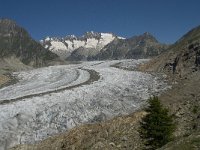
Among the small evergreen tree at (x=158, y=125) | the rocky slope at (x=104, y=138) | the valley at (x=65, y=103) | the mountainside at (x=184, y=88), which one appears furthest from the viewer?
the valley at (x=65, y=103)

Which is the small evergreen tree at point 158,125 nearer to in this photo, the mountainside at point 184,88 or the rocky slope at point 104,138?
the mountainside at point 184,88

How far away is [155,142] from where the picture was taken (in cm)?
2358

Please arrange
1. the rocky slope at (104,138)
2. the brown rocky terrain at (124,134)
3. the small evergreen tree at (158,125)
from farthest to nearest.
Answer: the rocky slope at (104,138) → the brown rocky terrain at (124,134) → the small evergreen tree at (158,125)

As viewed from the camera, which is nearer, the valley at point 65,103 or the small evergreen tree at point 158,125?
the small evergreen tree at point 158,125

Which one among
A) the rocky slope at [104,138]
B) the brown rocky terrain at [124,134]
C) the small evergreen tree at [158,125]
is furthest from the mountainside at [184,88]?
the rocky slope at [104,138]

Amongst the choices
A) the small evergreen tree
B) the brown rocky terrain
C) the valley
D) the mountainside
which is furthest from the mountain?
the small evergreen tree

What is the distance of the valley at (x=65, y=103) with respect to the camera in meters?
40.4

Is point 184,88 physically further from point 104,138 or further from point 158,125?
point 158,125

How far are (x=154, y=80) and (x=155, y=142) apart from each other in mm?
42834

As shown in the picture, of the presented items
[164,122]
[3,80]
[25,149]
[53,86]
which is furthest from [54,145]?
[3,80]

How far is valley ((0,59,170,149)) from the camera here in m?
40.4

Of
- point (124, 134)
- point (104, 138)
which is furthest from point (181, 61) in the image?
point (104, 138)

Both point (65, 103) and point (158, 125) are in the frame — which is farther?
point (65, 103)

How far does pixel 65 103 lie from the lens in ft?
154
